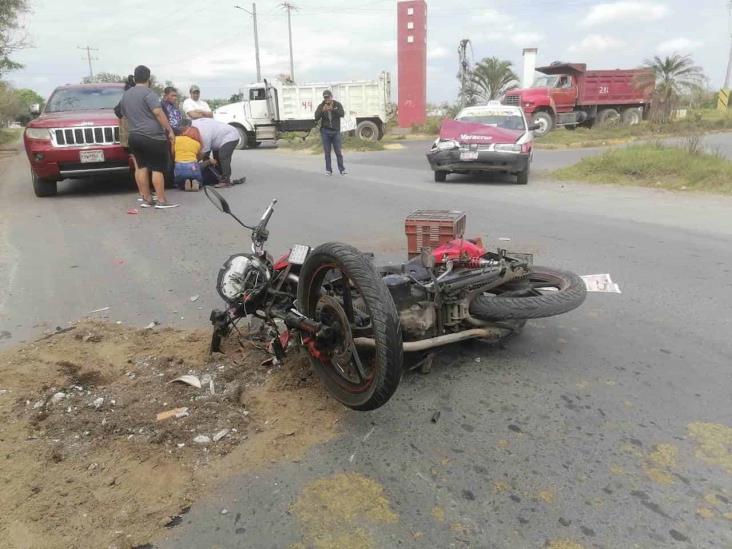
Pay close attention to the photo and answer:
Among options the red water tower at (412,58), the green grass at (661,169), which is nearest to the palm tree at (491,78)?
the red water tower at (412,58)

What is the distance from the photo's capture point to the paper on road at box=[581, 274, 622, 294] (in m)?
4.85

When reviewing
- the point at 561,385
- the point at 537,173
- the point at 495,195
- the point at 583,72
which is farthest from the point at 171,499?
the point at 583,72

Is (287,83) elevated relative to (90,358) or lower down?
elevated

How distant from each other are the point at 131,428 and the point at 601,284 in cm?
389

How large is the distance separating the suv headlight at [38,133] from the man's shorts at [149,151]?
1661 millimetres

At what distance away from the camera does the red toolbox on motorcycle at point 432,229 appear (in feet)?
13.5

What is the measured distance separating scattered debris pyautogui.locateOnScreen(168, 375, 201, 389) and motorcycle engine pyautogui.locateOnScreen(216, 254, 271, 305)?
51 centimetres

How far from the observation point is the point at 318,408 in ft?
10.1

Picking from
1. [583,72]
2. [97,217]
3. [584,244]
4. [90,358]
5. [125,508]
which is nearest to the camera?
[125,508]

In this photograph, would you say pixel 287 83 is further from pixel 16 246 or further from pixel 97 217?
pixel 16 246

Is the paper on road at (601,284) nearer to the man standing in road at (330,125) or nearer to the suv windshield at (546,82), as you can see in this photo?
the man standing in road at (330,125)

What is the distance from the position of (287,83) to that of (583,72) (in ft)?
46.8

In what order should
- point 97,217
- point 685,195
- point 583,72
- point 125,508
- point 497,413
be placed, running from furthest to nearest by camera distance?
point 583,72
point 685,195
point 97,217
point 497,413
point 125,508

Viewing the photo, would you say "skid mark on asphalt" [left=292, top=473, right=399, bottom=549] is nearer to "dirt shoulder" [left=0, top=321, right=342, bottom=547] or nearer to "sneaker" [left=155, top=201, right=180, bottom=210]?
"dirt shoulder" [left=0, top=321, right=342, bottom=547]
